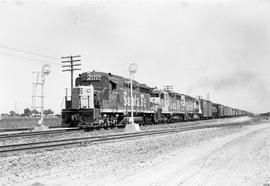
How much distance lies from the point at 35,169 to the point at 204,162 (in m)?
4.46

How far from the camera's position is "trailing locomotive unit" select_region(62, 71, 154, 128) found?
23016 mm

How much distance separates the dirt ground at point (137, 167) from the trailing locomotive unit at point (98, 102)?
10556 millimetres

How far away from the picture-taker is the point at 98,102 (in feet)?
78.0

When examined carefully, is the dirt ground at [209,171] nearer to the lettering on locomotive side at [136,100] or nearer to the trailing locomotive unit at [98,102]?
the trailing locomotive unit at [98,102]

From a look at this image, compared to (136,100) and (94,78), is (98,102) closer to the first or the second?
(94,78)

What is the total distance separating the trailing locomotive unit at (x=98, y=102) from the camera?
23.0m

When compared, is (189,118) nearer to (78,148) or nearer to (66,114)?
(66,114)

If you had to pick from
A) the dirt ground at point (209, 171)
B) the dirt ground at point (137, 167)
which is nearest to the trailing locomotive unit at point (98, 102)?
the dirt ground at point (137, 167)

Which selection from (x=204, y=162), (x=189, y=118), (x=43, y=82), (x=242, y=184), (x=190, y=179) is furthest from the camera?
(x=189, y=118)

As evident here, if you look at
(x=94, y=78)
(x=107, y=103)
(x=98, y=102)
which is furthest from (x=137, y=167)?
(x=94, y=78)

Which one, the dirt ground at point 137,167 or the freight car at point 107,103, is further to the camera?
the freight car at point 107,103

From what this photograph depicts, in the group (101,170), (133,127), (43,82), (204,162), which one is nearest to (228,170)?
(204,162)

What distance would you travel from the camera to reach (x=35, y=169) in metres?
9.08

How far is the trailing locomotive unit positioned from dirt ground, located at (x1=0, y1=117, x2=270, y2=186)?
1056cm
